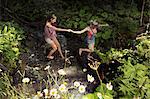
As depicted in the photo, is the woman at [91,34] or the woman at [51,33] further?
the woman at [51,33]

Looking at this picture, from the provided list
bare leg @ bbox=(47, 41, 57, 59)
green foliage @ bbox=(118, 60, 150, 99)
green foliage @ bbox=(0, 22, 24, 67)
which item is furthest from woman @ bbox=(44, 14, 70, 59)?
green foliage @ bbox=(118, 60, 150, 99)

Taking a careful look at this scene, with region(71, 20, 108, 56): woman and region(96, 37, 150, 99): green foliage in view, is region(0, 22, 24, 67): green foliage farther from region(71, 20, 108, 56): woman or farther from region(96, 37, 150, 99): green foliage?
region(96, 37, 150, 99): green foliage

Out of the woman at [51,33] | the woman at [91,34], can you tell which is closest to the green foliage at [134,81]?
the woman at [91,34]

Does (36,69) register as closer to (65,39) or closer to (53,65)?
(53,65)

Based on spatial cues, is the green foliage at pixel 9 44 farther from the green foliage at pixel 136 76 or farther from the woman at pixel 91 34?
the green foliage at pixel 136 76

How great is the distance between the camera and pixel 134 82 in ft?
20.2

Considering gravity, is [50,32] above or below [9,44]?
above

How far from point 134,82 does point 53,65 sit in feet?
12.5

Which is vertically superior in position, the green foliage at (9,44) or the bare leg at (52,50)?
the green foliage at (9,44)

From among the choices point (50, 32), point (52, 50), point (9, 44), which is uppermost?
point (50, 32)

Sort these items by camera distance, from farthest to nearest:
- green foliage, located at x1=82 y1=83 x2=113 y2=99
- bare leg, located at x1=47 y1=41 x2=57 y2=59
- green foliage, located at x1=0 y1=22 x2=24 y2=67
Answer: bare leg, located at x1=47 y1=41 x2=57 y2=59, green foliage, located at x1=0 y1=22 x2=24 y2=67, green foliage, located at x1=82 y1=83 x2=113 y2=99

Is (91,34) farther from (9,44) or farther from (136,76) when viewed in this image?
(136,76)

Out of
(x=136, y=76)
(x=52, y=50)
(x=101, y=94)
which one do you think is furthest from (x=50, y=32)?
(x=101, y=94)

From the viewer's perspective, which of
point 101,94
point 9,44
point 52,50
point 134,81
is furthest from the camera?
point 52,50
